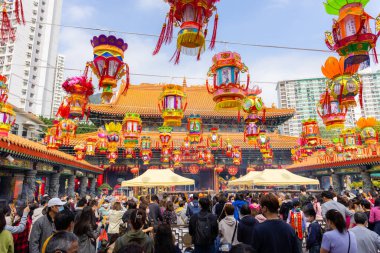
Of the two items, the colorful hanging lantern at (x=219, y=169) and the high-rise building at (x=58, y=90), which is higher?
the high-rise building at (x=58, y=90)

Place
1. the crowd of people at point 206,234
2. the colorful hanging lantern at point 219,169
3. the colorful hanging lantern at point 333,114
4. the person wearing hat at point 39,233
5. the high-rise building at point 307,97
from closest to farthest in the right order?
the crowd of people at point 206,234
the person wearing hat at point 39,233
the colorful hanging lantern at point 333,114
the colorful hanging lantern at point 219,169
the high-rise building at point 307,97

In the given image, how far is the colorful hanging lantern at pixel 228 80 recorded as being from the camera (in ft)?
22.2

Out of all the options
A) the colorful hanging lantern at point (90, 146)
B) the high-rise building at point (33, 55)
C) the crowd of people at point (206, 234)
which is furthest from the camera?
the high-rise building at point (33, 55)

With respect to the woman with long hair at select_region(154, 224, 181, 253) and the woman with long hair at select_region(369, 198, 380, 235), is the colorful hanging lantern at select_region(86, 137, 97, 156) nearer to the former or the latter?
the woman with long hair at select_region(154, 224, 181, 253)

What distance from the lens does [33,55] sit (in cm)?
5794

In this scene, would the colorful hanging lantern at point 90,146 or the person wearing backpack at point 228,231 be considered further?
the colorful hanging lantern at point 90,146

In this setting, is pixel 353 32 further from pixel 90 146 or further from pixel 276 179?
pixel 90 146

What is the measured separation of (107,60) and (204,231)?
4557mm

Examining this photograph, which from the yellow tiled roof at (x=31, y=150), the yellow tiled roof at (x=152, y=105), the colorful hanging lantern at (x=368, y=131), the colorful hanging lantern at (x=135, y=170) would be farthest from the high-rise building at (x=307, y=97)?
the yellow tiled roof at (x=31, y=150)

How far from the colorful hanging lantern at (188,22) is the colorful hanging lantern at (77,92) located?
4.58m

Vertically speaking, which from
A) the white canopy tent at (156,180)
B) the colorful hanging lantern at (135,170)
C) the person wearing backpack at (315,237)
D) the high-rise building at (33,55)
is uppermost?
the high-rise building at (33,55)

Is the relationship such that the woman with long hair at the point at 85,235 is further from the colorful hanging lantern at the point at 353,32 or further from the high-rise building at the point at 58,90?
the high-rise building at the point at 58,90

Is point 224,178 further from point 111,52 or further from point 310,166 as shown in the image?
point 111,52

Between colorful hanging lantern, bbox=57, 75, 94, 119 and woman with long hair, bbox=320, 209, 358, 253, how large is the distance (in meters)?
7.74
